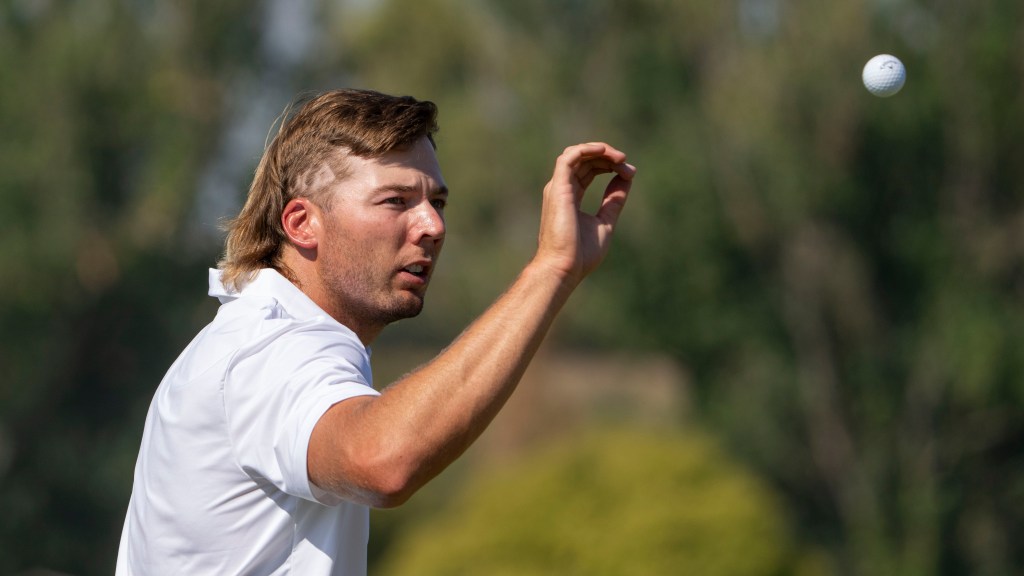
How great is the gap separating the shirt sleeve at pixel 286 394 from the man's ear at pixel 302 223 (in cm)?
35

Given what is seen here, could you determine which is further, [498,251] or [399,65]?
[399,65]

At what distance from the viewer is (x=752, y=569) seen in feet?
41.0

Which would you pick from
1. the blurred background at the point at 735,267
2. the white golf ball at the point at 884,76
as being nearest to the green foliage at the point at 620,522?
the blurred background at the point at 735,267

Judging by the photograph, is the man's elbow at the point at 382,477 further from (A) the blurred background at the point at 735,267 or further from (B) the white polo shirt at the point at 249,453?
(A) the blurred background at the point at 735,267

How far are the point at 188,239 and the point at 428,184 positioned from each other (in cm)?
2270

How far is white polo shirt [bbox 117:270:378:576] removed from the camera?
7.62 feet

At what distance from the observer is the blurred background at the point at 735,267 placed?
18.1 meters

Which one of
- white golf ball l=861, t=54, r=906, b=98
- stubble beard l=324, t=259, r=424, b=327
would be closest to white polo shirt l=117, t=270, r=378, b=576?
stubble beard l=324, t=259, r=424, b=327

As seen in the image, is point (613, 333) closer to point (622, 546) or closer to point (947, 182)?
point (947, 182)

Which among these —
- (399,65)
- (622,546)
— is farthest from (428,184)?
(399,65)

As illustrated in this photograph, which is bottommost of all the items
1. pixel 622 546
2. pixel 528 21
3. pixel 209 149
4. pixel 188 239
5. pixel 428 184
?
pixel 622 546

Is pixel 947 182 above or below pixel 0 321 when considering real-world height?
above

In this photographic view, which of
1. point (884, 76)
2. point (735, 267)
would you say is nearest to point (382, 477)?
point (884, 76)

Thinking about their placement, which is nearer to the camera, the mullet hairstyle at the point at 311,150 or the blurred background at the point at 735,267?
the mullet hairstyle at the point at 311,150
